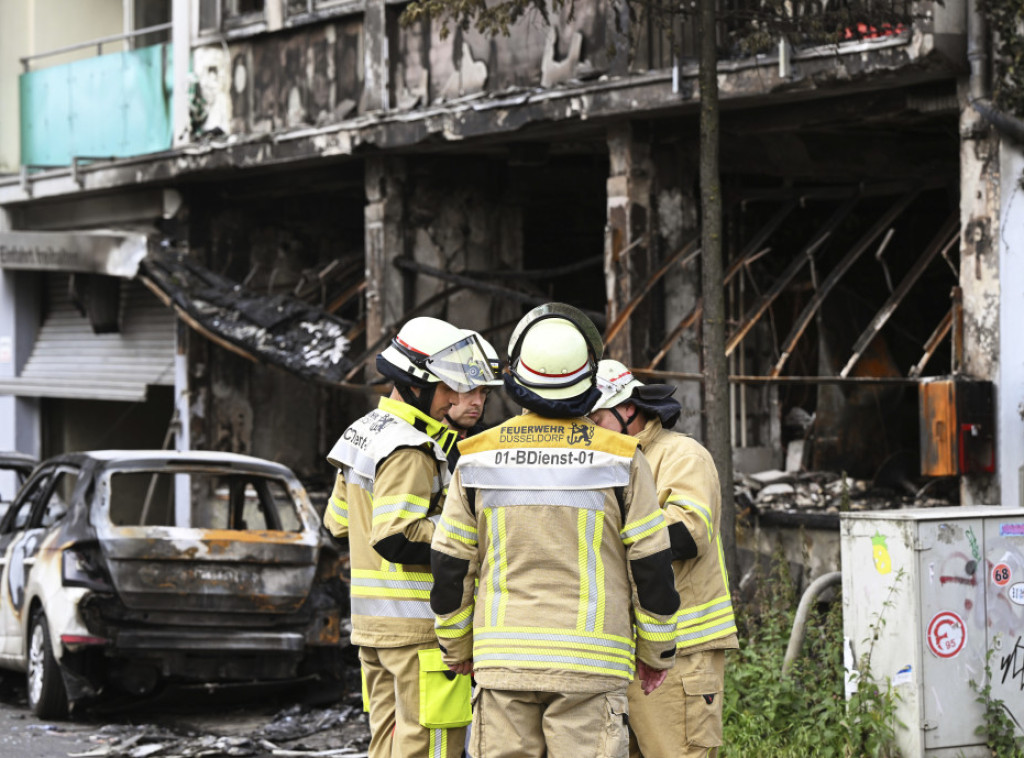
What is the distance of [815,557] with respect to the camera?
974 centimetres

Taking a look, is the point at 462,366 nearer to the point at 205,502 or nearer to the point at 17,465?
the point at 17,465

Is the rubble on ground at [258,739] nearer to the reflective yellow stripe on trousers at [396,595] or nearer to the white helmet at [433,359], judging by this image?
the reflective yellow stripe on trousers at [396,595]

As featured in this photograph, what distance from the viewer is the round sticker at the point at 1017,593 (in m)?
6.56

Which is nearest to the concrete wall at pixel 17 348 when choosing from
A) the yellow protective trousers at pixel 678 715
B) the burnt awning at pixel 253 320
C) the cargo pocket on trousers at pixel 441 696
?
the burnt awning at pixel 253 320

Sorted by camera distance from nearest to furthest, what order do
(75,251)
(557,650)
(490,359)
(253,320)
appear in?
1. (557,650)
2. (490,359)
3. (253,320)
4. (75,251)

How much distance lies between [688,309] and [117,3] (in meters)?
9.21

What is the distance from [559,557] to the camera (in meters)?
4.32

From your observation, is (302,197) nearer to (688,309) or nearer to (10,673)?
(688,309)

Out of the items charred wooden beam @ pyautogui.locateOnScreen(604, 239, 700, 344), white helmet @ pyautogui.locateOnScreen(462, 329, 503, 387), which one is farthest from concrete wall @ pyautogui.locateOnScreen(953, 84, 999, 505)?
white helmet @ pyautogui.locateOnScreen(462, 329, 503, 387)

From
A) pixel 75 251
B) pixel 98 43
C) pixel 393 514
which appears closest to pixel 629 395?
pixel 393 514

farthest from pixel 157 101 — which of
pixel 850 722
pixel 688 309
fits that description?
pixel 850 722

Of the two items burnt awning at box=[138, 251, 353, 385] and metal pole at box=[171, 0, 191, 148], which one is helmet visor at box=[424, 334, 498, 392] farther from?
metal pole at box=[171, 0, 191, 148]

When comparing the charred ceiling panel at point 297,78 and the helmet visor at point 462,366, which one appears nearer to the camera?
the helmet visor at point 462,366

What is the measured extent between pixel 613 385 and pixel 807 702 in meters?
2.49
